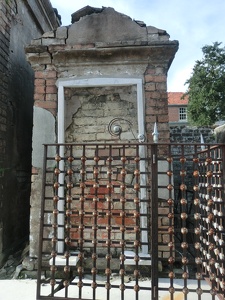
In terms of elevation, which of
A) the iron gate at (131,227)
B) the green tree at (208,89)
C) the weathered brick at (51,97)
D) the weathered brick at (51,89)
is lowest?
the iron gate at (131,227)

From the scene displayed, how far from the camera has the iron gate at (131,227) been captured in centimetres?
224

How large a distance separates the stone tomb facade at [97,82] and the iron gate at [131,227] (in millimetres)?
233

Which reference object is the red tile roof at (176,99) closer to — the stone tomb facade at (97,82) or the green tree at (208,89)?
the green tree at (208,89)

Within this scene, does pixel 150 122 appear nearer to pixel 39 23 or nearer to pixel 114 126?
pixel 114 126

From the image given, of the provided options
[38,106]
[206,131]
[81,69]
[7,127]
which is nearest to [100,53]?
[81,69]

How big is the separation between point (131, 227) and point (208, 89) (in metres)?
16.7

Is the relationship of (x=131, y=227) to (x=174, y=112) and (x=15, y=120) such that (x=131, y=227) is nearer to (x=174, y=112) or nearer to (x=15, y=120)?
(x=15, y=120)

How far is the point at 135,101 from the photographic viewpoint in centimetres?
339

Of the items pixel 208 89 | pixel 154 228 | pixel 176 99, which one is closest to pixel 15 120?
pixel 154 228

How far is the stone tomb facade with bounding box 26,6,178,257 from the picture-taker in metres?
3.26

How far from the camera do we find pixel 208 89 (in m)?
17.2

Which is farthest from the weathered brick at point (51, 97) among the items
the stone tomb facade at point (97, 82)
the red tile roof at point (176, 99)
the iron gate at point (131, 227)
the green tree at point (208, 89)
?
the red tile roof at point (176, 99)

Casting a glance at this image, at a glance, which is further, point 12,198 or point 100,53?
point 12,198

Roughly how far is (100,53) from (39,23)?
264cm
